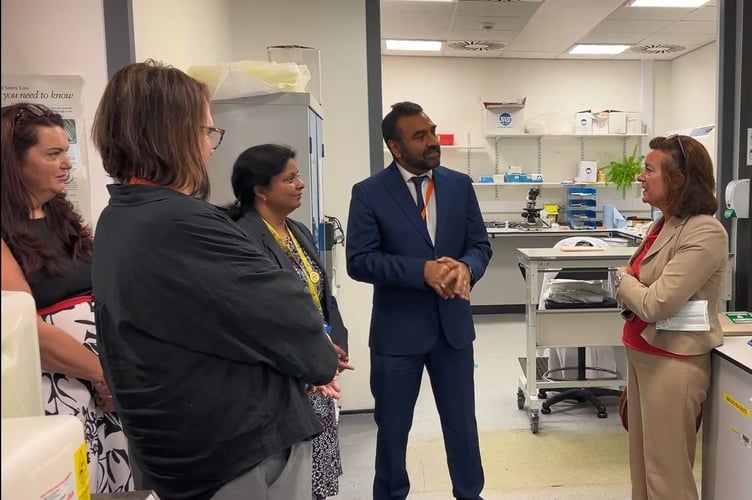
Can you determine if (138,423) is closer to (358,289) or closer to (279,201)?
(279,201)

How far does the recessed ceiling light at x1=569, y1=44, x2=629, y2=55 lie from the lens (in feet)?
17.5

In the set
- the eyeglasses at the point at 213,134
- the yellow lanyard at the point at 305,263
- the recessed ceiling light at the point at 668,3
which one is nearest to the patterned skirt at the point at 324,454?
the yellow lanyard at the point at 305,263

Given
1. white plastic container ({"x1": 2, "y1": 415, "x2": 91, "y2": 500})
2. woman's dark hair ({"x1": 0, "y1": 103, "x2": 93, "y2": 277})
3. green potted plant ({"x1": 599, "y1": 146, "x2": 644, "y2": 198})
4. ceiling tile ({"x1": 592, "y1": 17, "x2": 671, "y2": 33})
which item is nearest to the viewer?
white plastic container ({"x1": 2, "y1": 415, "x2": 91, "y2": 500})

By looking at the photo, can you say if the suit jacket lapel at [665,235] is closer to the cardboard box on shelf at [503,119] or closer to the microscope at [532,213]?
the microscope at [532,213]

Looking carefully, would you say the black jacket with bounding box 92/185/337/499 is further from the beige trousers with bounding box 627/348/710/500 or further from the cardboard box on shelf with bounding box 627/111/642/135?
the cardboard box on shelf with bounding box 627/111/642/135

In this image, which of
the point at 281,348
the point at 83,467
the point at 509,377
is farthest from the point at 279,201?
the point at 509,377

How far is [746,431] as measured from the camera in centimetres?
165

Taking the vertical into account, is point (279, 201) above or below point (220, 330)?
above

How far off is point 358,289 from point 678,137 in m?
1.87

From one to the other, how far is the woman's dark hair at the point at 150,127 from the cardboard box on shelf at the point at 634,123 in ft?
18.7

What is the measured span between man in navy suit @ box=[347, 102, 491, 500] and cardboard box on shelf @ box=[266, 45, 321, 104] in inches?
34.0

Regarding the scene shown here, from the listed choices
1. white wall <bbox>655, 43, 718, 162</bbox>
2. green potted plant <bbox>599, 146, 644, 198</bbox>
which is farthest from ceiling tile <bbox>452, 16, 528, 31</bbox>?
white wall <bbox>655, 43, 718, 162</bbox>

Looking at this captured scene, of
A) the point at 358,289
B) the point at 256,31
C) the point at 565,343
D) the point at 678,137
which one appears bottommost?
the point at 565,343

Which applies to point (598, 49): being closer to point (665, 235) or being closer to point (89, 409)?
point (665, 235)
